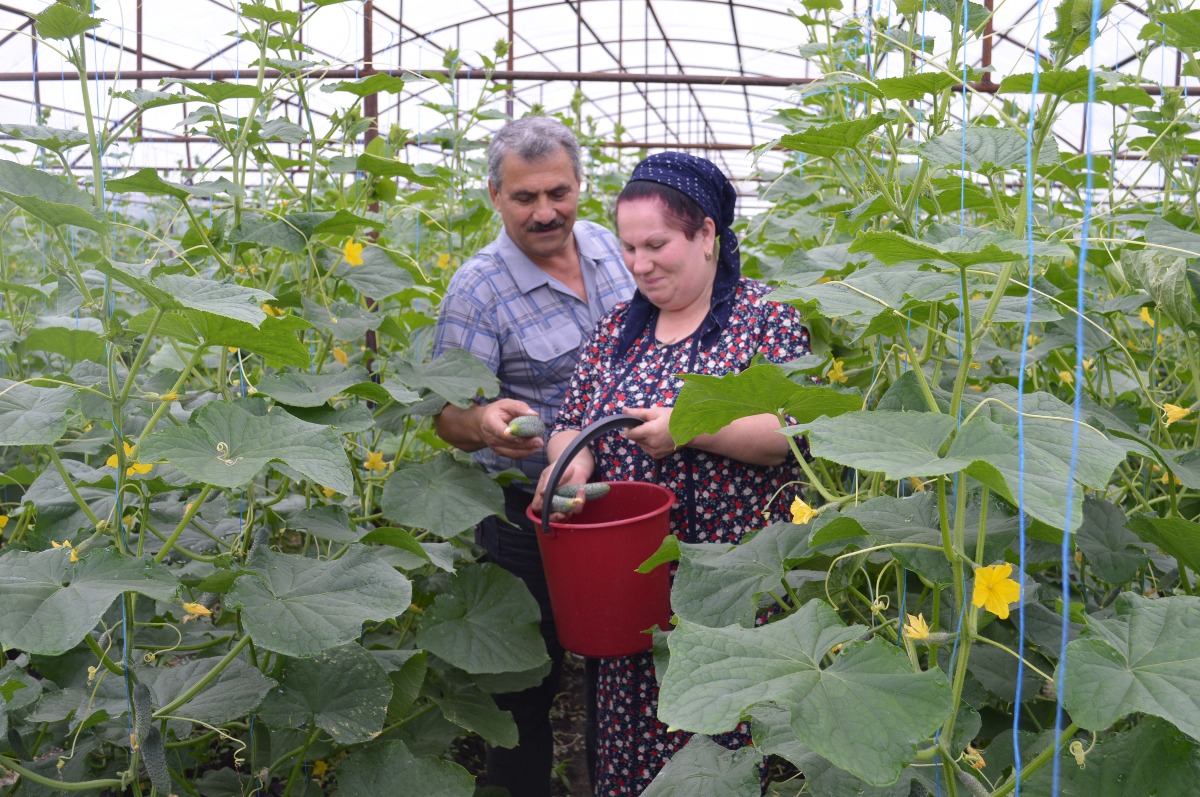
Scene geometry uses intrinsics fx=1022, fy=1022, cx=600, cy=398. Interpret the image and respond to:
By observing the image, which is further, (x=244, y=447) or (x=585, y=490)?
(x=585, y=490)

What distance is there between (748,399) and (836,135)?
0.37 meters

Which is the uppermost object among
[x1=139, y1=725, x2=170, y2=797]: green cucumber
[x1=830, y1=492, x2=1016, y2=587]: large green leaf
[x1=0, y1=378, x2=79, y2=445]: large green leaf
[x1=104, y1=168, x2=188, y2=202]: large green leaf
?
[x1=104, y1=168, x2=188, y2=202]: large green leaf

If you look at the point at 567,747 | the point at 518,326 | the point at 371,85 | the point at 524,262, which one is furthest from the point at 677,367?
the point at 567,747

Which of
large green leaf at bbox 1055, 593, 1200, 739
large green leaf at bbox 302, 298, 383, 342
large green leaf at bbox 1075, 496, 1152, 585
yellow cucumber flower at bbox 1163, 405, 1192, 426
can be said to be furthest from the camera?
large green leaf at bbox 302, 298, 383, 342

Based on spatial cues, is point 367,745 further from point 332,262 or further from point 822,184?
point 822,184

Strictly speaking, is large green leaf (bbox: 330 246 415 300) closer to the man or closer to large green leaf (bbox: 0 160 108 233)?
the man

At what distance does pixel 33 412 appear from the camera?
1346 millimetres

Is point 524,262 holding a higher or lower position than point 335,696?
higher

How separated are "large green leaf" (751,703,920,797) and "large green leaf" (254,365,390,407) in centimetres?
91

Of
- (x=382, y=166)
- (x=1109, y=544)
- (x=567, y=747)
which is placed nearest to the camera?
(x=1109, y=544)

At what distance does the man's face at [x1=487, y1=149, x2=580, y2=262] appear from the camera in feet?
8.18

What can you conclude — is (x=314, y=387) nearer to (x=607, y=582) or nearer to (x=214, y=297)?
(x=214, y=297)

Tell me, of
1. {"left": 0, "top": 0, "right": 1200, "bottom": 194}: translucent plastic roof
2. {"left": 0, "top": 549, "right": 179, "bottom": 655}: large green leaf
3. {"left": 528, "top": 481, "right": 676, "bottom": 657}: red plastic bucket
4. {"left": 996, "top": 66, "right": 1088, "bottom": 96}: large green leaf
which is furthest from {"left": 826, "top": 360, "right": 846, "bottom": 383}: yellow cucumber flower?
{"left": 0, "top": 0, "right": 1200, "bottom": 194}: translucent plastic roof

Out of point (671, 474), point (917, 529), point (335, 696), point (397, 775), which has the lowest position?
point (397, 775)
